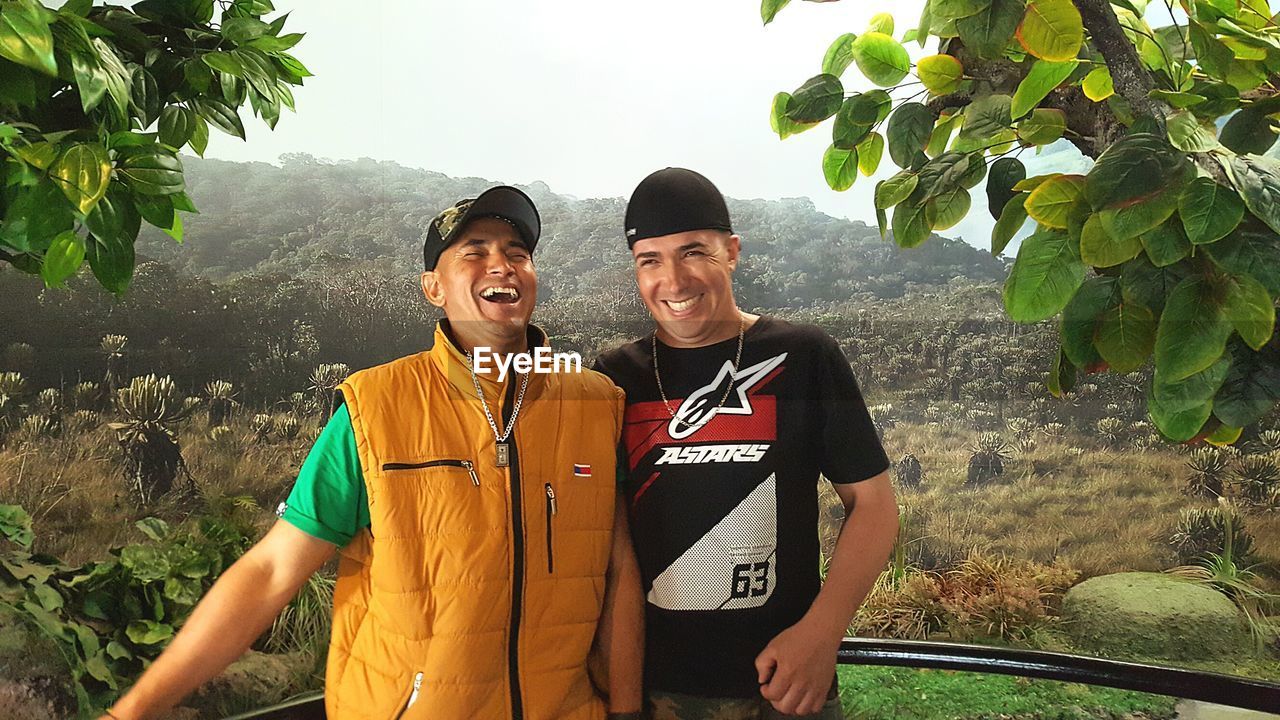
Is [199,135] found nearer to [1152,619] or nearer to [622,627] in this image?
[622,627]

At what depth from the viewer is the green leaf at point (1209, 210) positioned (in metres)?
1.08

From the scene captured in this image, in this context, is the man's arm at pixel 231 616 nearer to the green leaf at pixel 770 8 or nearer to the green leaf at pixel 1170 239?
the green leaf at pixel 770 8

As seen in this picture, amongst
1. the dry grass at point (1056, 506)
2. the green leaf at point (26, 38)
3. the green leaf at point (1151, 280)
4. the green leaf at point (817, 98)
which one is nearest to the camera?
the green leaf at point (26, 38)

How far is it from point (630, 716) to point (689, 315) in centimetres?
60

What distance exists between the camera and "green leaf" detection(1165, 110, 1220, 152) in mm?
1095

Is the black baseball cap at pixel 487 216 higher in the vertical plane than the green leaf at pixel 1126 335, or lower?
higher

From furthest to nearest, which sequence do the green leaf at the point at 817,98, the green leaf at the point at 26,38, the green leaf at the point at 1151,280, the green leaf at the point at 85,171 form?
1. the green leaf at the point at 817,98
2. the green leaf at the point at 1151,280
3. the green leaf at the point at 85,171
4. the green leaf at the point at 26,38

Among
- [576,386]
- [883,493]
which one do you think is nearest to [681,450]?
[576,386]

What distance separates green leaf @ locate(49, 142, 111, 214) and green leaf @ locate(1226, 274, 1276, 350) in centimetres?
154

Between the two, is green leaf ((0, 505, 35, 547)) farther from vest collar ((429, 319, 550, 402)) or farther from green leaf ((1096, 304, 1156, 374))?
green leaf ((1096, 304, 1156, 374))

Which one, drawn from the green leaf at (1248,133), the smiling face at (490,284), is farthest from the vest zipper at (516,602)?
the green leaf at (1248,133)

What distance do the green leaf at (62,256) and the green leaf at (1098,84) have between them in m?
1.52

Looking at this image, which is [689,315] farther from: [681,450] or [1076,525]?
[1076,525]

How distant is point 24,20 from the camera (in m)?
1.00
